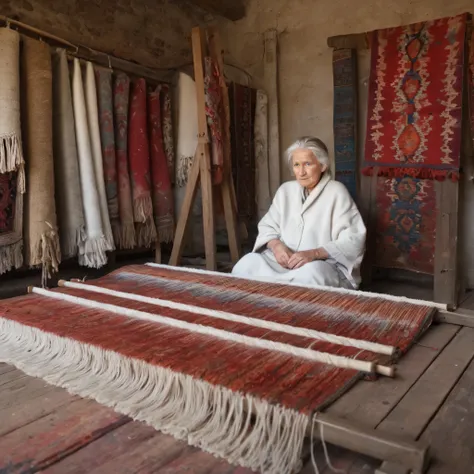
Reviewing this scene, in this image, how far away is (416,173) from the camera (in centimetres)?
282

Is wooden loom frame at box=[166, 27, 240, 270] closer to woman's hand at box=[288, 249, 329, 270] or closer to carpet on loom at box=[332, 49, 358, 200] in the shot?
woman's hand at box=[288, 249, 329, 270]

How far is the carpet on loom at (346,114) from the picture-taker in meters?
3.19

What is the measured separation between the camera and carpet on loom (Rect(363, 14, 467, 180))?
2.70 metres

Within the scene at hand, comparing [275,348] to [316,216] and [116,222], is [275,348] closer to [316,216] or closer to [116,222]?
[316,216]

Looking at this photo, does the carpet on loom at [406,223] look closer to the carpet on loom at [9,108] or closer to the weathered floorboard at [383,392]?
the weathered floorboard at [383,392]

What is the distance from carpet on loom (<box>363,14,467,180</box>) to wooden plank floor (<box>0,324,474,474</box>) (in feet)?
6.20

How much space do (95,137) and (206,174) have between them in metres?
0.76

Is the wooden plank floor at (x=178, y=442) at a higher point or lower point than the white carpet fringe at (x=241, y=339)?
lower

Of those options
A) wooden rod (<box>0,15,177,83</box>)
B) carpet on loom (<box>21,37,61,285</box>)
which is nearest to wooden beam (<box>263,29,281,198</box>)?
wooden rod (<box>0,15,177,83</box>)

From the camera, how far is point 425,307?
1.56 metres

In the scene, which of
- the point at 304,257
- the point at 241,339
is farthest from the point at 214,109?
the point at 241,339

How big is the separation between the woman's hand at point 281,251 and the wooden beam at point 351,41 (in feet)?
5.12

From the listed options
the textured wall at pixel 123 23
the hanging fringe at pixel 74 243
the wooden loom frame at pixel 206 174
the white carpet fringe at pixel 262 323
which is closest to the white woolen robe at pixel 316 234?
the wooden loom frame at pixel 206 174

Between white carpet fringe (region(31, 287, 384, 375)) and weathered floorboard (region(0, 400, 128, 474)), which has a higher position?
white carpet fringe (region(31, 287, 384, 375))
